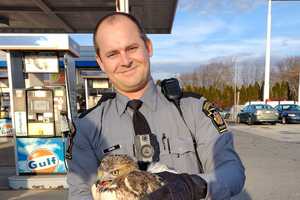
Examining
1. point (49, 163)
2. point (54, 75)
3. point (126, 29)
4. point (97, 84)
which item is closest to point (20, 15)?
point (97, 84)

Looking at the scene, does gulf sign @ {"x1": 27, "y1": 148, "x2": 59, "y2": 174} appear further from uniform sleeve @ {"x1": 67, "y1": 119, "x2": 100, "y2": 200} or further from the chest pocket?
the chest pocket

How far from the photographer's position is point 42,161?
275 inches

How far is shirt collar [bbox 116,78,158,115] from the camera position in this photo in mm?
1818

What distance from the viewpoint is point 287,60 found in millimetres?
61594

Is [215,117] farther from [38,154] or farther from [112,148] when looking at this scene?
[38,154]

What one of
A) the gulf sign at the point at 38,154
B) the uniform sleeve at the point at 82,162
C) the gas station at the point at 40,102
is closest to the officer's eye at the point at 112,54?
the uniform sleeve at the point at 82,162

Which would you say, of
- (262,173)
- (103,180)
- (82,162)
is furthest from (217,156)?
(262,173)

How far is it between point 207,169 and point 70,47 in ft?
19.1

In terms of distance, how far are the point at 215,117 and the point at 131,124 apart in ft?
1.45

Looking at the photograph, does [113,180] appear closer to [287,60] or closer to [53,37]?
[53,37]

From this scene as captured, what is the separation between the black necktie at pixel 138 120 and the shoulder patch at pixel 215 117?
0.32 meters

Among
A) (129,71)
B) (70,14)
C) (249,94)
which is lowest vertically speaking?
(249,94)

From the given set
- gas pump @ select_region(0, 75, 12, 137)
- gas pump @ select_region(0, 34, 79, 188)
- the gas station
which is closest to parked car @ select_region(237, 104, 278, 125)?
gas pump @ select_region(0, 75, 12, 137)

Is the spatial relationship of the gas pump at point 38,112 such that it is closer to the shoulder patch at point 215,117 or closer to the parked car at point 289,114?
the shoulder patch at point 215,117
